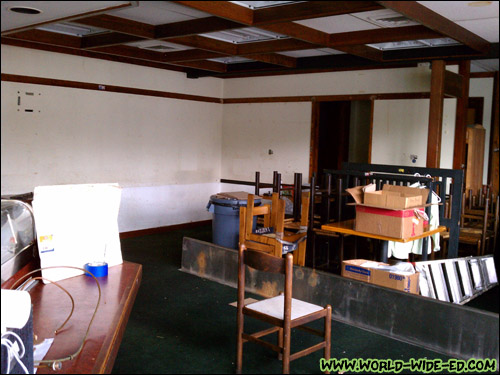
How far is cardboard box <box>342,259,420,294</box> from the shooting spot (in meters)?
4.21

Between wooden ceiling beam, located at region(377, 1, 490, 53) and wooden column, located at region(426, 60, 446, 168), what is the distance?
0.44 m

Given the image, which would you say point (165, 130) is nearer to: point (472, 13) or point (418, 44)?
point (418, 44)

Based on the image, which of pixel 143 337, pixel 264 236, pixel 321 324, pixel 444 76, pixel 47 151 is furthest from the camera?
pixel 47 151

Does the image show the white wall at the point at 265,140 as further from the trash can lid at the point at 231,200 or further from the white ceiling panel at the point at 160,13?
the white ceiling panel at the point at 160,13

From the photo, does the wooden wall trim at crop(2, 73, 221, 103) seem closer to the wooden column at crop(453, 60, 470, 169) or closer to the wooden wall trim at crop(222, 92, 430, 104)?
the wooden wall trim at crop(222, 92, 430, 104)

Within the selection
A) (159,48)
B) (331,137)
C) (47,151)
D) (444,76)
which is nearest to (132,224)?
(47,151)

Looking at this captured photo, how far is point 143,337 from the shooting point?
155 inches

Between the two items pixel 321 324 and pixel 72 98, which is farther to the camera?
pixel 72 98

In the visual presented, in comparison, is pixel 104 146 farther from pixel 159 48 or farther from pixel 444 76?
pixel 444 76

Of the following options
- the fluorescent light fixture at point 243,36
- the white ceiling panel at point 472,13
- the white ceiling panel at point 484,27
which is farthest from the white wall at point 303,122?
the fluorescent light fixture at point 243,36

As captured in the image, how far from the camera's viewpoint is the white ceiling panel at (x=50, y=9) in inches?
134

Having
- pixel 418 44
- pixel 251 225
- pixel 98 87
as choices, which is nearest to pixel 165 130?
pixel 98 87

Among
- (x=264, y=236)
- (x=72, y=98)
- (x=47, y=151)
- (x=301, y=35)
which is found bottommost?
(x=264, y=236)

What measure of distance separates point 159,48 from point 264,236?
3293 millimetres
